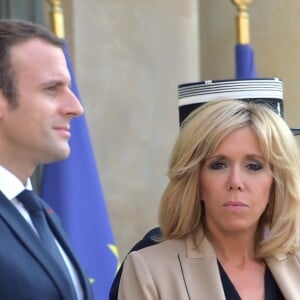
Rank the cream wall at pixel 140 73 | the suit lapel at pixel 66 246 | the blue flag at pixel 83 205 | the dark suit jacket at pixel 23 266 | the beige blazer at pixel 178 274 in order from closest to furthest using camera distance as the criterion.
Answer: the dark suit jacket at pixel 23 266 → the beige blazer at pixel 178 274 → the suit lapel at pixel 66 246 → the blue flag at pixel 83 205 → the cream wall at pixel 140 73

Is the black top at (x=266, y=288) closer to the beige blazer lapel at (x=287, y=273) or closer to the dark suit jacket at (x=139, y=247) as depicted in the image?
the beige blazer lapel at (x=287, y=273)

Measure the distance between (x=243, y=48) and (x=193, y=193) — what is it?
6.86ft

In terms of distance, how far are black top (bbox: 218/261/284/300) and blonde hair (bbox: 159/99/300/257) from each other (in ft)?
0.24

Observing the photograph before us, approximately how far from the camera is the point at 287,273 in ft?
8.34

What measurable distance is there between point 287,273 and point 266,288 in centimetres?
8

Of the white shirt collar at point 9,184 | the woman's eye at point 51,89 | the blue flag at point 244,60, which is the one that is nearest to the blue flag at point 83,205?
the blue flag at point 244,60

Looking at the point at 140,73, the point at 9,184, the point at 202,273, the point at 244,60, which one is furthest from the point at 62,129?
the point at 140,73

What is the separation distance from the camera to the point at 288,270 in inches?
101

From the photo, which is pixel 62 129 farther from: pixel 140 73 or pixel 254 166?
pixel 140 73

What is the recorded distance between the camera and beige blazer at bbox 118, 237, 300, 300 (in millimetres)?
2402

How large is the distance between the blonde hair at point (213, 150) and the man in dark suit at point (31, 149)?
0.31m

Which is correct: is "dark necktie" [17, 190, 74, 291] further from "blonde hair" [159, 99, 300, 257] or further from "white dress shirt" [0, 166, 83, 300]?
"blonde hair" [159, 99, 300, 257]

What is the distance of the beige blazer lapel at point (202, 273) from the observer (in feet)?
7.93

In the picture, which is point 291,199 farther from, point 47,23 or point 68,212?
point 47,23
